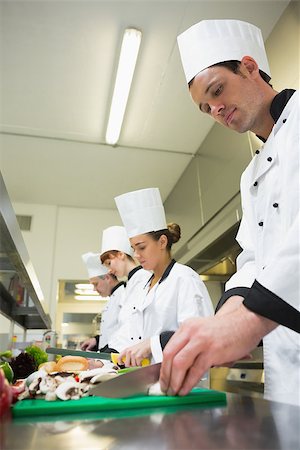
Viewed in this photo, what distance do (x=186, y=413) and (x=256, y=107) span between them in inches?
31.5

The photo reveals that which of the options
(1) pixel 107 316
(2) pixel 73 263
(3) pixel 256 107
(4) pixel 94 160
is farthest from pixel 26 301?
(2) pixel 73 263

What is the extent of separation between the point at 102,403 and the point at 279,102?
2.81ft

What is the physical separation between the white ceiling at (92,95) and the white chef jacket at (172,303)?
135 cm

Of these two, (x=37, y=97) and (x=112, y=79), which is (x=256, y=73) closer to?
(x=112, y=79)

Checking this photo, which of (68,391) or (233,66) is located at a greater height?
(233,66)

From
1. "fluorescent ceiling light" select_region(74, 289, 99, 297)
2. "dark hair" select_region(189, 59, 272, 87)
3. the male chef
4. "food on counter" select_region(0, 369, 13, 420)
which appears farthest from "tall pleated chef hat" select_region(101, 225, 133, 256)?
"fluorescent ceiling light" select_region(74, 289, 99, 297)

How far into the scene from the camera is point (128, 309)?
6.29 ft

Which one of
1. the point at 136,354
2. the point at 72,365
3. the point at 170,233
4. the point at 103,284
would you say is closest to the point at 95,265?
the point at 103,284

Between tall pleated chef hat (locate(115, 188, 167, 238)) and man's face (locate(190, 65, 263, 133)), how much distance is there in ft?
3.09

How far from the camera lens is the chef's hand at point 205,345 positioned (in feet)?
1.67

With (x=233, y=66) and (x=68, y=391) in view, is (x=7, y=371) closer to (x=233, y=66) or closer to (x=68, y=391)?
(x=68, y=391)

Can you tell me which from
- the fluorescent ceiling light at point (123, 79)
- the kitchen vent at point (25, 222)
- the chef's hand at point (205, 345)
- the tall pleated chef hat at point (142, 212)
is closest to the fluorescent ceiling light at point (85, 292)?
the kitchen vent at point (25, 222)

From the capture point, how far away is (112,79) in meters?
2.31

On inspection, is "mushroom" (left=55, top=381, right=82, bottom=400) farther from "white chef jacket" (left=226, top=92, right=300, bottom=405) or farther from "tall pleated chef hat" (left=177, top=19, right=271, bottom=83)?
"tall pleated chef hat" (left=177, top=19, right=271, bottom=83)
